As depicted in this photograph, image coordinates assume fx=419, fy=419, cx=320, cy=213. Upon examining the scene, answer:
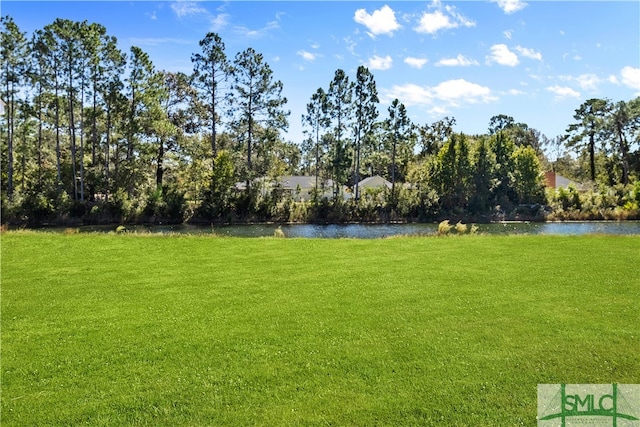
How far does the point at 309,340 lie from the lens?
5621 mm

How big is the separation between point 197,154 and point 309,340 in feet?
114

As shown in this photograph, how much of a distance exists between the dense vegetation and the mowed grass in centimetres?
2517

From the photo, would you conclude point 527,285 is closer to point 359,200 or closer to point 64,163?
point 359,200

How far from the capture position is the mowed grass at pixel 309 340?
418 cm

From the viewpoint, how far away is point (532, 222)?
119 ft

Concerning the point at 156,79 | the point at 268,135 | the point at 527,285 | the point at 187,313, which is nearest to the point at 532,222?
the point at 268,135

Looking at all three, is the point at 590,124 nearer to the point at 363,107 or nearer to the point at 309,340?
Answer: the point at 363,107

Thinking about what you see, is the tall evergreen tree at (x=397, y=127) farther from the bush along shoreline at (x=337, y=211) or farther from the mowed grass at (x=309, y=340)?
the mowed grass at (x=309, y=340)

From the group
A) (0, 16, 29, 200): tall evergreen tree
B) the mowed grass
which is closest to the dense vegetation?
(0, 16, 29, 200): tall evergreen tree

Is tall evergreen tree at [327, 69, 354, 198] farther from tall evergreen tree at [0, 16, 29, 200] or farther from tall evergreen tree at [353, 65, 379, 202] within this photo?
tall evergreen tree at [0, 16, 29, 200]

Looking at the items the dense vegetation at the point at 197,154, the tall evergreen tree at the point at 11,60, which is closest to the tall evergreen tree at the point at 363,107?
the dense vegetation at the point at 197,154

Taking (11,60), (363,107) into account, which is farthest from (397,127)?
(11,60)

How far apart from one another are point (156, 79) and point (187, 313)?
105ft

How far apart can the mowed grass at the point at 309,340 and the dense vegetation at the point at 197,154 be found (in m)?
25.2
